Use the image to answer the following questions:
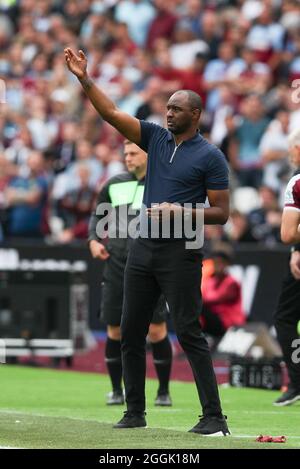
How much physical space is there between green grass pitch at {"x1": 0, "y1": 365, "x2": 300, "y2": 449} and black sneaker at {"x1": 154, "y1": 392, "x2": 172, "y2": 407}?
73mm

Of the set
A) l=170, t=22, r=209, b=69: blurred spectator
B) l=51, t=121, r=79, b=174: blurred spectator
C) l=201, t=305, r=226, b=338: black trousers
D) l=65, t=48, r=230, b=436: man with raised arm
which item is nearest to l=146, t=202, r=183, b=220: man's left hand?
l=65, t=48, r=230, b=436: man with raised arm

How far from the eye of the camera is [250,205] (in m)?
19.9

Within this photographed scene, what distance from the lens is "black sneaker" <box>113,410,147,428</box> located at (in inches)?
380

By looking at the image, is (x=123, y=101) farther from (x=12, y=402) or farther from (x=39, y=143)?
(x=12, y=402)

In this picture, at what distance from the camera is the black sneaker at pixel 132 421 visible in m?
9.66

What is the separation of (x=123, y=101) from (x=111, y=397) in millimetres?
11592

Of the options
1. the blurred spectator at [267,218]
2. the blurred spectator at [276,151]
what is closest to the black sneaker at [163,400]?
the blurred spectator at [267,218]

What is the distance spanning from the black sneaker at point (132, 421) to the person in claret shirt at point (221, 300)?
7.36 m

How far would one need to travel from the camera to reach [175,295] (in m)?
9.31

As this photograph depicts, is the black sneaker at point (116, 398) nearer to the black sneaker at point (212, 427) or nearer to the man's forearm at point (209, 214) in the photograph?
the black sneaker at point (212, 427)

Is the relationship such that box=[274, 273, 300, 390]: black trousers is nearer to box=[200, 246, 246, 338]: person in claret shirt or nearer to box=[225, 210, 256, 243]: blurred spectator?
box=[200, 246, 246, 338]: person in claret shirt

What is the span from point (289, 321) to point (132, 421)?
2.90 m

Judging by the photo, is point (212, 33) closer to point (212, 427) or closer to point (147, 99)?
point (147, 99)
